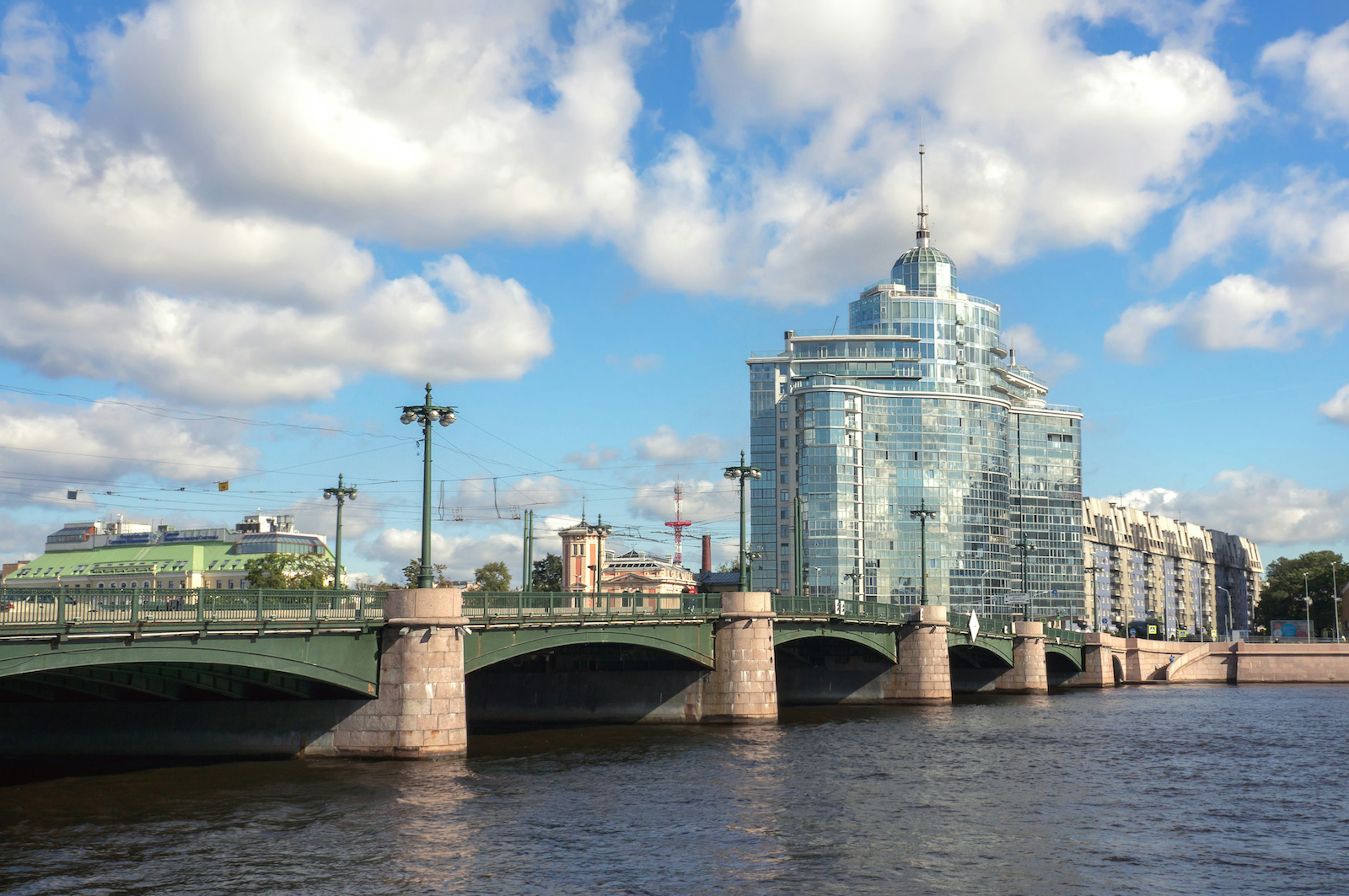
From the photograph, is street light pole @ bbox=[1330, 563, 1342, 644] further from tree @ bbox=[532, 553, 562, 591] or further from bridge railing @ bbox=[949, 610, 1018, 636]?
tree @ bbox=[532, 553, 562, 591]

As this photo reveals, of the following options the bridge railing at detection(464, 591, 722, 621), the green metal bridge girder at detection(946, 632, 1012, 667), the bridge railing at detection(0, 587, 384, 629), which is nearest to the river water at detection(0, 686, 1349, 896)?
the bridge railing at detection(0, 587, 384, 629)

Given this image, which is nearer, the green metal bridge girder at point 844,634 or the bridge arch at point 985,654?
the green metal bridge girder at point 844,634

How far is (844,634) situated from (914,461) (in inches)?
4100

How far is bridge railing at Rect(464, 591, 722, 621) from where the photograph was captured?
145 feet

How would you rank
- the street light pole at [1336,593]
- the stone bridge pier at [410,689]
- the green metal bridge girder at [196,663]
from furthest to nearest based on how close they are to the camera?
the street light pole at [1336,593] < the stone bridge pier at [410,689] < the green metal bridge girder at [196,663]

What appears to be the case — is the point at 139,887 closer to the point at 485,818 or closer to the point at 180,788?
the point at 485,818

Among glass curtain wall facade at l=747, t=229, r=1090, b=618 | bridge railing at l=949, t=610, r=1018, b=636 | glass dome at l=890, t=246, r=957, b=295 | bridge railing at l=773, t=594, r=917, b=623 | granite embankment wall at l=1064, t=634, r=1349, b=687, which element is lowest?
granite embankment wall at l=1064, t=634, r=1349, b=687

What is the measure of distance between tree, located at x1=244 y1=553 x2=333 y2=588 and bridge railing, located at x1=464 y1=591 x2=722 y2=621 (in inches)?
1826

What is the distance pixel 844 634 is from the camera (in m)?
69.0

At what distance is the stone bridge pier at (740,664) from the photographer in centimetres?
5797

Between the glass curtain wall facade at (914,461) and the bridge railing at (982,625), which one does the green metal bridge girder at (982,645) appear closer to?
the bridge railing at (982,625)

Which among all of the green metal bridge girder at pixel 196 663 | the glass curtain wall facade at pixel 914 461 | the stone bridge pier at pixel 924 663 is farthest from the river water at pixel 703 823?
the glass curtain wall facade at pixel 914 461

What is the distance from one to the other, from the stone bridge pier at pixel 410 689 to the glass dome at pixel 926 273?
511 feet

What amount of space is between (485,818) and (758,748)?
19744mm
